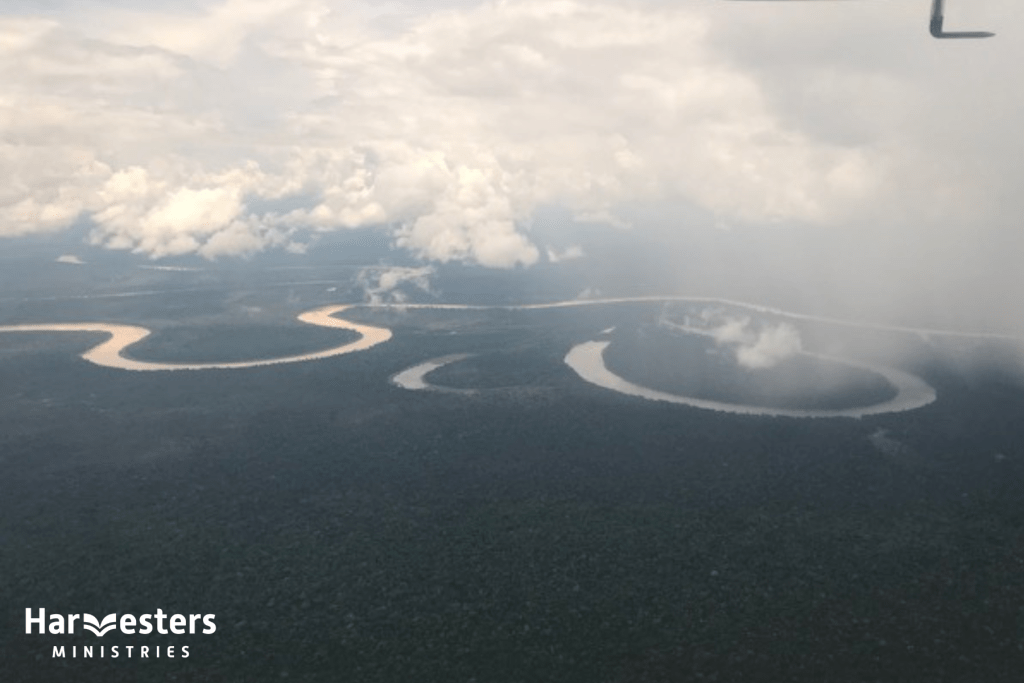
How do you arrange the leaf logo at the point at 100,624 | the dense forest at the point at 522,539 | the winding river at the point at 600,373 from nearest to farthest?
1. the dense forest at the point at 522,539
2. the leaf logo at the point at 100,624
3. the winding river at the point at 600,373

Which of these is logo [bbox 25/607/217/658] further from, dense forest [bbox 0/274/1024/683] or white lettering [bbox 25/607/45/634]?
dense forest [bbox 0/274/1024/683]

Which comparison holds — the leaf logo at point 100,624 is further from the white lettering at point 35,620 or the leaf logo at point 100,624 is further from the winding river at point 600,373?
the winding river at point 600,373

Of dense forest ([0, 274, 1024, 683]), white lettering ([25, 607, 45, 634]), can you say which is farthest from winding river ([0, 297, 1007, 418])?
white lettering ([25, 607, 45, 634])

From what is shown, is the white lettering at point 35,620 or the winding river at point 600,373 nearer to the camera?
the white lettering at point 35,620

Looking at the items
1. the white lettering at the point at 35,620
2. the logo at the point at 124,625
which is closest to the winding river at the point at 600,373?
the logo at the point at 124,625

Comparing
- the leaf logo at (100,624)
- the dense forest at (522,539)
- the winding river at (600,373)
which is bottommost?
the leaf logo at (100,624)

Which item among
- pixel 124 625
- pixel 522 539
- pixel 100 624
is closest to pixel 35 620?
pixel 100 624

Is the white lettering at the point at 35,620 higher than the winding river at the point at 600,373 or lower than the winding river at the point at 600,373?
lower

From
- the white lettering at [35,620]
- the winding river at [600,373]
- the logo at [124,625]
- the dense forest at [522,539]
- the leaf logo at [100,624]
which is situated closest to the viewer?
the dense forest at [522,539]

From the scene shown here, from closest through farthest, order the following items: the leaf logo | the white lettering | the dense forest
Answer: the dense forest → the white lettering → the leaf logo

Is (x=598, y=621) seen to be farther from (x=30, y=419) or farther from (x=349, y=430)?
(x=30, y=419)
